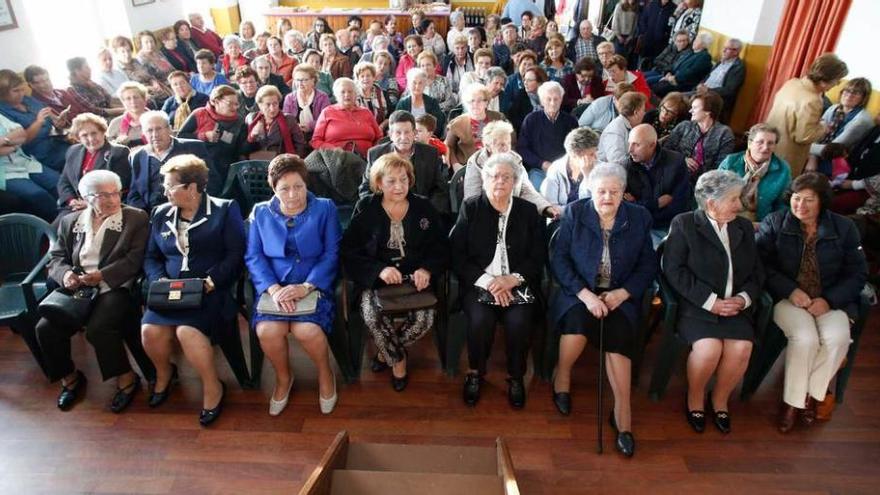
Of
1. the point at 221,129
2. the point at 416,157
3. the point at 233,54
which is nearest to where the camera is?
the point at 416,157

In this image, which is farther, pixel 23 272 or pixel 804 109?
pixel 804 109

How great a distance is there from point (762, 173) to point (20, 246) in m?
4.22

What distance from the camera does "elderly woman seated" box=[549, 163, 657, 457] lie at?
2387 mm

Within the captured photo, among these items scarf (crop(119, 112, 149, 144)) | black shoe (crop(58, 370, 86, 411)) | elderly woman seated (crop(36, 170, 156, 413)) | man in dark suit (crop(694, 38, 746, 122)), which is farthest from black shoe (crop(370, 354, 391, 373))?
man in dark suit (crop(694, 38, 746, 122))

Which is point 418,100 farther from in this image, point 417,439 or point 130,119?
point 417,439

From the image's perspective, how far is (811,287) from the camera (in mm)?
2477

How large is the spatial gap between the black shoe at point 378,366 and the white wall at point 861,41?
4489mm

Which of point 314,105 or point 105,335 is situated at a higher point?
point 314,105

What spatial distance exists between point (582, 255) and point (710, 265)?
58 cm

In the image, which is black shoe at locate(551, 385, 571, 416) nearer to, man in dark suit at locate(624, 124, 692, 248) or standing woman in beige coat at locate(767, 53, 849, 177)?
man in dark suit at locate(624, 124, 692, 248)

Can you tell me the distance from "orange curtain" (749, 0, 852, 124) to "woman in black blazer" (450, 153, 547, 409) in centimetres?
409

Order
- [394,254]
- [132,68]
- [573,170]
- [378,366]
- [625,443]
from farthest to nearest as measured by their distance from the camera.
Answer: [132,68] < [573,170] < [378,366] < [394,254] < [625,443]

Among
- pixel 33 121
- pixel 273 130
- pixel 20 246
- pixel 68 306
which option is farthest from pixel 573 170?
pixel 33 121

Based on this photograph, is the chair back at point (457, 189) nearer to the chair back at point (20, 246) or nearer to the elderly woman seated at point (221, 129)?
the elderly woman seated at point (221, 129)
